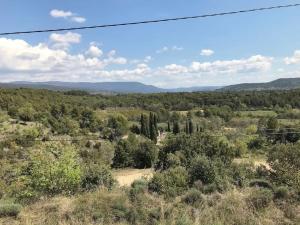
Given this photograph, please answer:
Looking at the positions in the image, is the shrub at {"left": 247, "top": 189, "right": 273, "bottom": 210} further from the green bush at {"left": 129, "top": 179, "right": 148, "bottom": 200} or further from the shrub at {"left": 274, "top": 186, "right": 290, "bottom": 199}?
the green bush at {"left": 129, "top": 179, "right": 148, "bottom": 200}

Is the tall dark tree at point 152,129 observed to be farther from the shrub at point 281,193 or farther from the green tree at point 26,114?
the shrub at point 281,193

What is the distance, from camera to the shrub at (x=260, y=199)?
6.87m

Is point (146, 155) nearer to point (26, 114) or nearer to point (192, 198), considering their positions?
point (192, 198)

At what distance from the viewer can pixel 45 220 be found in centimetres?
660

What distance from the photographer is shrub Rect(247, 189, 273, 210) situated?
6.87m

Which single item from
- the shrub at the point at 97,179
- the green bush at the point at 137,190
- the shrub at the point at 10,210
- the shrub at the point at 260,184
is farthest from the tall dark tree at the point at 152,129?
the shrub at the point at 10,210

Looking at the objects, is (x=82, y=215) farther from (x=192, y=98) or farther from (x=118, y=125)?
(x=192, y=98)

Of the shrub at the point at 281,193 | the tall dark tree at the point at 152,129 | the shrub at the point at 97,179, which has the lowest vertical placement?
the tall dark tree at the point at 152,129

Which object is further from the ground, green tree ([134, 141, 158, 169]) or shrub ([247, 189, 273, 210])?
shrub ([247, 189, 273, 210])

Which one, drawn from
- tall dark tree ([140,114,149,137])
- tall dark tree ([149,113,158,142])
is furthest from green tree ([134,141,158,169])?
tall dark tree ([140,114,149,137])

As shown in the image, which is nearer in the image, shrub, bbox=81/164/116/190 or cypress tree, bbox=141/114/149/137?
shrub, bbox=81/164/116/190

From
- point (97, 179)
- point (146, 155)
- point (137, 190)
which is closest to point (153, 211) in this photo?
point (137, 190)

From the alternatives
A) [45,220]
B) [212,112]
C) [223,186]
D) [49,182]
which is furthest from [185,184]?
[212,112]

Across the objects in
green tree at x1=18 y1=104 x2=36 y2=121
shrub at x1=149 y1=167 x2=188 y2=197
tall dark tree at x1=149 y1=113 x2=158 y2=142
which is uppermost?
shrub at x1=149 y1=167 x2=188 y2=197
